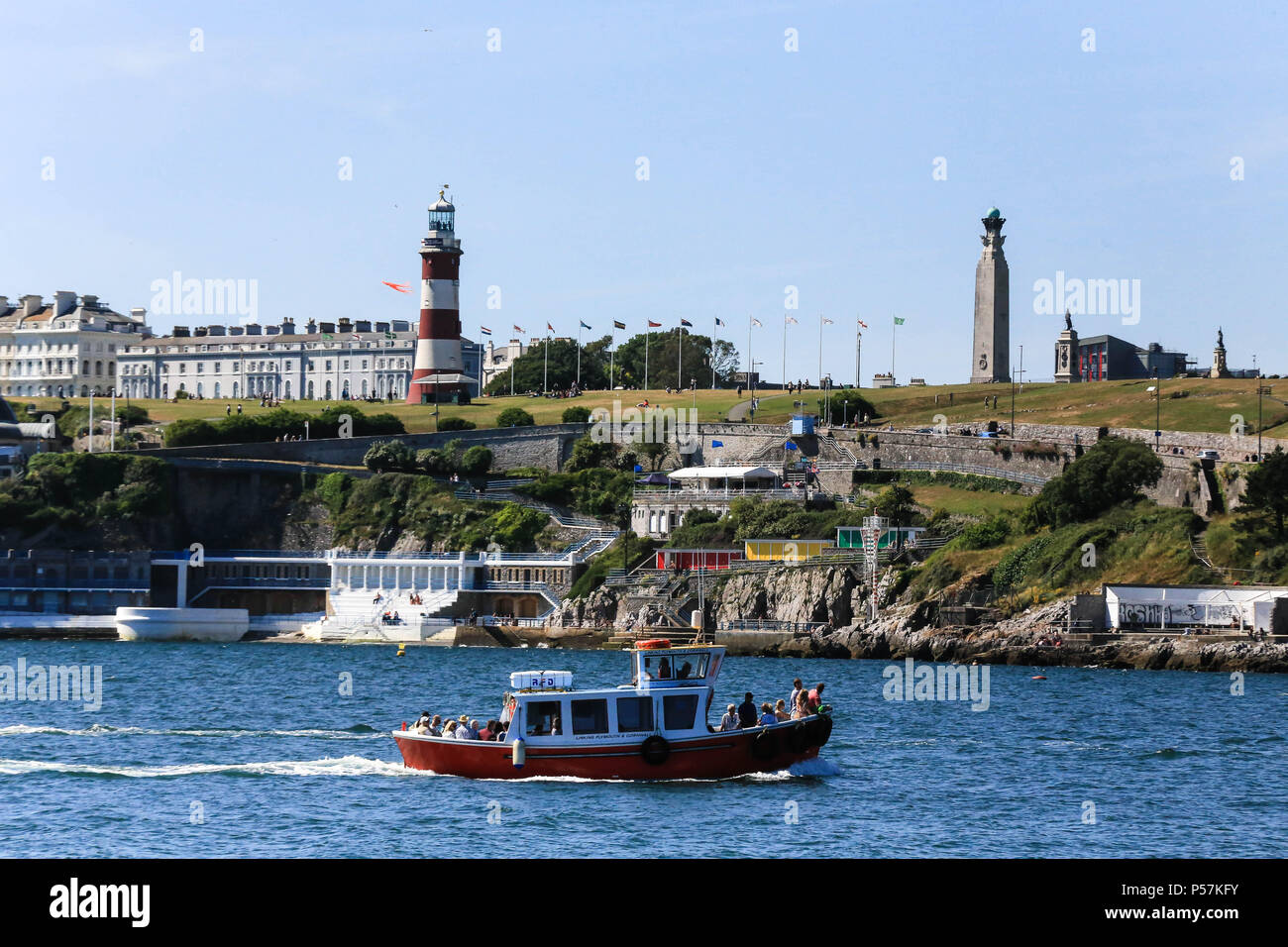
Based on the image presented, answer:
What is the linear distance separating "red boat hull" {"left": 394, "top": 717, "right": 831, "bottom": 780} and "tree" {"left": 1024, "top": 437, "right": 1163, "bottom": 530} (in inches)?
2120

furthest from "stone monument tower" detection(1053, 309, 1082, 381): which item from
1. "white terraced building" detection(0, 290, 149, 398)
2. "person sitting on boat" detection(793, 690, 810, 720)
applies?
"person sitting on boat" detection(793, 690, 810, 720)

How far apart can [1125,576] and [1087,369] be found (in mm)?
93411

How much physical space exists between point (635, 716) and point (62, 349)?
161439mm

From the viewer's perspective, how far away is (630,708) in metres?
39.4

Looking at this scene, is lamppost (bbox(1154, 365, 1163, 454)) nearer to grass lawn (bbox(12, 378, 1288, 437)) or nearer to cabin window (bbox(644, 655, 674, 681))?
grass lawn (bbox(12, 378, 1288, 437))

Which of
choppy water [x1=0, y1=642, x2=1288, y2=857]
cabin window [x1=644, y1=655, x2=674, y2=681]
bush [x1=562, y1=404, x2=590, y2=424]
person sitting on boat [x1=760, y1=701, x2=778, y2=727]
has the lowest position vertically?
choppy water [x1=0, y1=642, x2=1288, y2=857]

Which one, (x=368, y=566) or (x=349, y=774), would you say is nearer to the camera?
Answer: (x=349, y=774)

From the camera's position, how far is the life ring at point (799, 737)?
39.9 m

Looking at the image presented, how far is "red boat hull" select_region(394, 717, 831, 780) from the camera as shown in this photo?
39.3 metres
